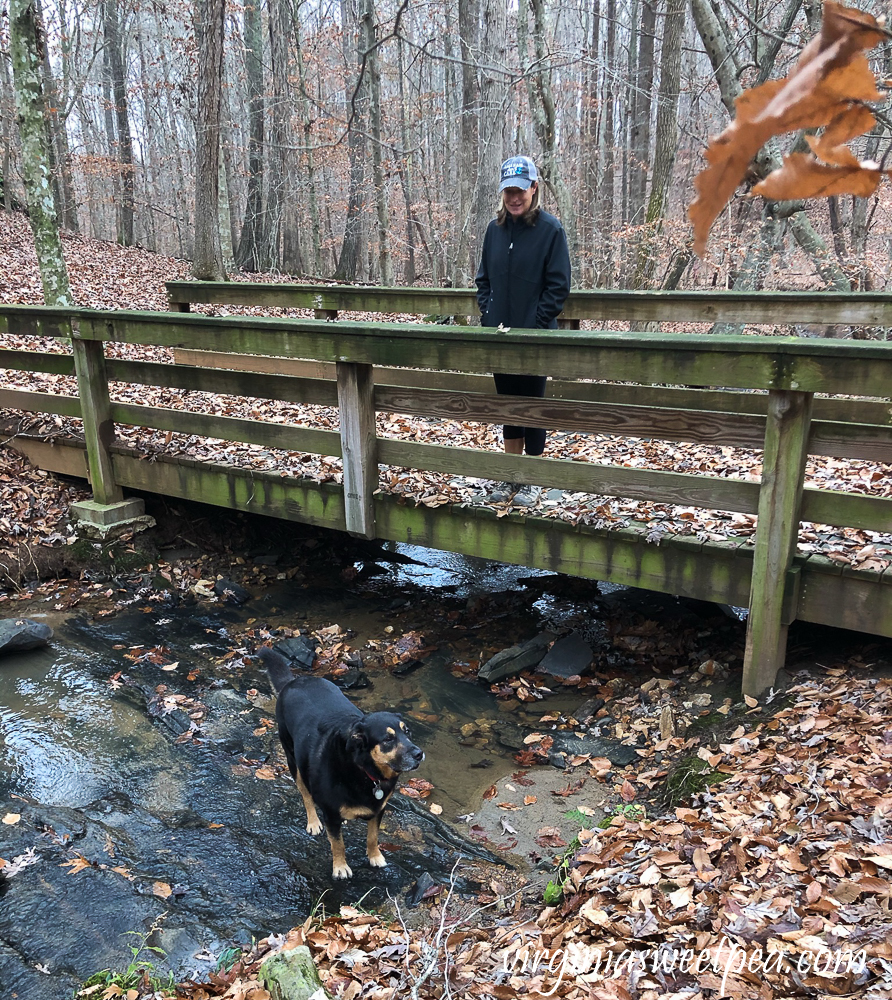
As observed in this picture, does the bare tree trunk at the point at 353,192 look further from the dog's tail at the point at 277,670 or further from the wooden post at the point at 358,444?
the dog's tail at the point at 277,670

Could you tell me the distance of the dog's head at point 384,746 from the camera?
11.3 ft

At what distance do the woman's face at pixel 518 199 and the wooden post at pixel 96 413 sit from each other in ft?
12.7

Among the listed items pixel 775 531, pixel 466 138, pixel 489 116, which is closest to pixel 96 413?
pixel 775 531

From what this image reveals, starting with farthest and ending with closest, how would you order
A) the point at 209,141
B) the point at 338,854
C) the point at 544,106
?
the point at 209,141 → the point at 544,106 → the point at 338,854

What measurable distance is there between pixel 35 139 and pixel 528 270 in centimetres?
817

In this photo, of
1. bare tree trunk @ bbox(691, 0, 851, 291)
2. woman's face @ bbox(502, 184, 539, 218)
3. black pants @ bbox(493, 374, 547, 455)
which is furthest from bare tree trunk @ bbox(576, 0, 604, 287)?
woman's face @ bbox(502, 184, 539, 218)

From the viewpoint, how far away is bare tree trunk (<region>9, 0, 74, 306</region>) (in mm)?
9383

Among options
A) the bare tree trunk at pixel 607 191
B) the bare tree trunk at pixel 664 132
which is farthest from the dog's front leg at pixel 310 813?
the bare tree trunk at pixel 607 191

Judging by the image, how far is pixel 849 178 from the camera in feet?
2.84

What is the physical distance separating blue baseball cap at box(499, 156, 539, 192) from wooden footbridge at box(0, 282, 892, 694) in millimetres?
1014

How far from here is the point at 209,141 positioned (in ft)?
47.0

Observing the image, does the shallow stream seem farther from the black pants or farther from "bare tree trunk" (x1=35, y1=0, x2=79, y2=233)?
"bare tree trunk" (x1=35, y1=0, x2=79, y2=233)

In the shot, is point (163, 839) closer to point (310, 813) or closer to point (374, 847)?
point (310, 813)

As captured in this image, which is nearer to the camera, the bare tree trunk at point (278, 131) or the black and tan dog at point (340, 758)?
the black and tan dog at point (340, 758)
